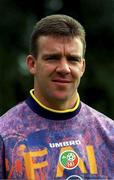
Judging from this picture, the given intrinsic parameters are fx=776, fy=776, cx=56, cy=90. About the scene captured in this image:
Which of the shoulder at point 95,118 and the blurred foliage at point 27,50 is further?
the blurred foliage at point 27,50

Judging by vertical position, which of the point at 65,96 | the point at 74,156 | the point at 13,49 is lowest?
the point at 74,156

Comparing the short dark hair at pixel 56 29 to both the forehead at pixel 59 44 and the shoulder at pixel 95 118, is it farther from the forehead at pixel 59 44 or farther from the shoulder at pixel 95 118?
the shoulder at pixel 95 118

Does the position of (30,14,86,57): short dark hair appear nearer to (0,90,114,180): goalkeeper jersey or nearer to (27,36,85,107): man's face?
(27,36,85,107): man's face

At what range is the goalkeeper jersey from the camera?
129 inches

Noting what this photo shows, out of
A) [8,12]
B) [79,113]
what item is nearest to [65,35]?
[79,113]

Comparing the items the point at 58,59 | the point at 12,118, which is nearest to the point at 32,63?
→ the point at 58,59

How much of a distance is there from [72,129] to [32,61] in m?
0.35

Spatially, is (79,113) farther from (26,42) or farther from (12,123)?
(26,42)

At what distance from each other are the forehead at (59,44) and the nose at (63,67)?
5 centimetres

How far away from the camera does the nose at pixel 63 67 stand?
3.30 m

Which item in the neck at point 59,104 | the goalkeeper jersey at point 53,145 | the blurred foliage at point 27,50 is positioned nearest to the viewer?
the goalkeeper jersey at point 53,145

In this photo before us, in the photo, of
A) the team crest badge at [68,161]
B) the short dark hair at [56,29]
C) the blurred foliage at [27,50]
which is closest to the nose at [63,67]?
the short dark hair at [56,29]

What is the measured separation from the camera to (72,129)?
340 cm

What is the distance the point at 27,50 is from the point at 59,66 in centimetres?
391
